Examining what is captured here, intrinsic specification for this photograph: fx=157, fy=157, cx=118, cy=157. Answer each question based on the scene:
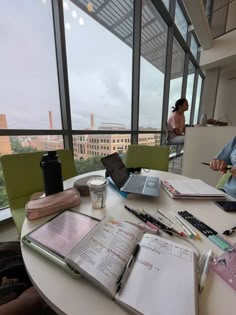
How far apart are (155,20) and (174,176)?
355cm

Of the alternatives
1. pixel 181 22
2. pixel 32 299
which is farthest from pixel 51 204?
pixel 181 22

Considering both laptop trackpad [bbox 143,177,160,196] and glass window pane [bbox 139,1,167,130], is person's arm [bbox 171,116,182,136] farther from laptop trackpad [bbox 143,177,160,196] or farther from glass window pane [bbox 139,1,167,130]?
laptop trackpad [bbox 143,177,160,196]

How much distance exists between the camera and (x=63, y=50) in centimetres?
177

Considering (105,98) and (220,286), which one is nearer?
(220,286)

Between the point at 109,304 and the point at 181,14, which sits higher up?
the point at 181,14

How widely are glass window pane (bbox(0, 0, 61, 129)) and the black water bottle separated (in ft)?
3.62

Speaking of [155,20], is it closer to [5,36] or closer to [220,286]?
[5,36]

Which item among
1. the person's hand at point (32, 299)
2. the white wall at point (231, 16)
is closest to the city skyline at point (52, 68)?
the person's hand at point (32, 299)

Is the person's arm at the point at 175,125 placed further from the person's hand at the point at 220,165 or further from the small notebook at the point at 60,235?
the small notebook at the point at 60,235

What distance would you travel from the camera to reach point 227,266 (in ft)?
1.42

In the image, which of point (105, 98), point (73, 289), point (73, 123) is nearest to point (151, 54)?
point (105, 98)

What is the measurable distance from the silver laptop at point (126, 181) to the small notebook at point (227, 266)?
14.8 inches

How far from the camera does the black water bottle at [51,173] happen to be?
73cm

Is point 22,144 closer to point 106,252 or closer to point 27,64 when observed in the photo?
point 27,64
